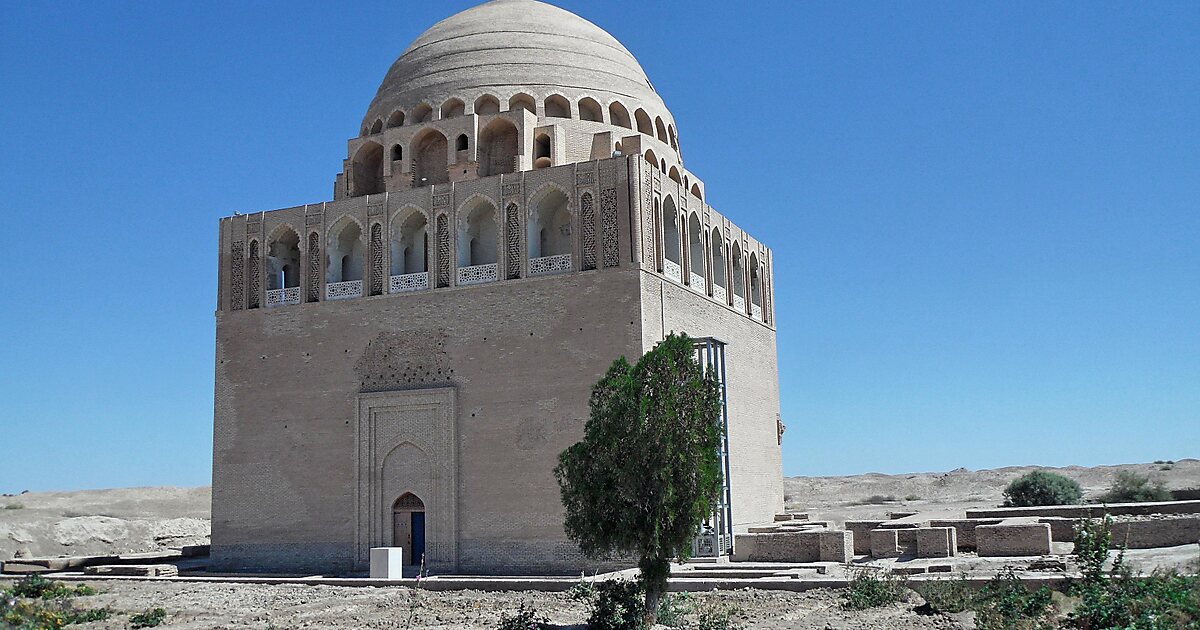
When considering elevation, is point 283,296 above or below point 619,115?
below

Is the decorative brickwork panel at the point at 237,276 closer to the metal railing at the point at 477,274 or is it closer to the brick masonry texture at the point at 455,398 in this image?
the brick masonry texture at the point at 455,398

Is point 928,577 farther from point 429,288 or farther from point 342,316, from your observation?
point 342,316

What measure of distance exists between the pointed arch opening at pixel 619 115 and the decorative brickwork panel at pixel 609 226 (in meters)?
4.57

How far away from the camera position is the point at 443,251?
21.8 meters

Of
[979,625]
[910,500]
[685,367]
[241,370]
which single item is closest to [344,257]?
[241,370]

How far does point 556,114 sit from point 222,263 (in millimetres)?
8137

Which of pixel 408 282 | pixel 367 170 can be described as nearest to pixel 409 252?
pixel 408 282

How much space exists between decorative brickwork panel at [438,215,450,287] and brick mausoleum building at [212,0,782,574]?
0.04 metres

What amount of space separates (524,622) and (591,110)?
47.0 feet

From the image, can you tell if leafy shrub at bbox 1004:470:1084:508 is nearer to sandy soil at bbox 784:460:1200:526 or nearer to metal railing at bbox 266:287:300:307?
sandy soil at bbox 784:460:1200:526

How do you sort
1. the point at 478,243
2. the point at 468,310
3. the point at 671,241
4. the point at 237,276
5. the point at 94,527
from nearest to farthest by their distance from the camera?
the point at 468,310, the point at 671,241, the point at 478,243, the point at 237,276, the point at 94,527

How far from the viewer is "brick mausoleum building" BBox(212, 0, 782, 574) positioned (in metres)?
20.2

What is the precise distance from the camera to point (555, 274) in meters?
20.6

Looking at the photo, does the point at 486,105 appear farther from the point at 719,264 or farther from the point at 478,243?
the point at 719,264
